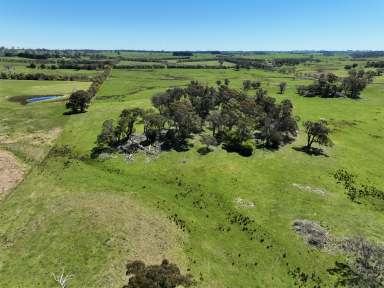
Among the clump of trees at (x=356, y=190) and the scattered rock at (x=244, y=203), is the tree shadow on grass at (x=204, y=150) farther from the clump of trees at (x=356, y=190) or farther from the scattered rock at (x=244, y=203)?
the clump of trees at (x=356, y=190)

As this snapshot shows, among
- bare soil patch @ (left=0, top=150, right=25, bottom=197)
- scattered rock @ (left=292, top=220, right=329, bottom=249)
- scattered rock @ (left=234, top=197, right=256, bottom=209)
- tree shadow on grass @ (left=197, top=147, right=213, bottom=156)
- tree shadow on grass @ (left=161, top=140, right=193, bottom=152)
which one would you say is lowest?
scattered rock @ (left=292, top=220, right=329, bottom=249)

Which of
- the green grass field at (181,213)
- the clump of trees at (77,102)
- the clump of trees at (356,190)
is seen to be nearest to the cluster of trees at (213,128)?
the green grass field at (181,213)

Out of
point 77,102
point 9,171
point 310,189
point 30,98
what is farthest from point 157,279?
point 30,98

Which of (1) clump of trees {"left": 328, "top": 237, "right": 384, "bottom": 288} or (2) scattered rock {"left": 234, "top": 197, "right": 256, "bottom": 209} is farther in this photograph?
(2) scattered rock {"left": 234, "top": 197, "right": 256, "bottom": 209}

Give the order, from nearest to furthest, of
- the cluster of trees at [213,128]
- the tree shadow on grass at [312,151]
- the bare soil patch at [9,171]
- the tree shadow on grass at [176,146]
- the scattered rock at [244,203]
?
the scattered rock at [244,203] < the bare soil patch at [9,171] < the tree shadow on grass at [176,146] < the tree shadow on grass at [312,151] < the cluster of trees at [213,128]

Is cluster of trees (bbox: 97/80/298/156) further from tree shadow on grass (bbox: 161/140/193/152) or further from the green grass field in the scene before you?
the green grass field

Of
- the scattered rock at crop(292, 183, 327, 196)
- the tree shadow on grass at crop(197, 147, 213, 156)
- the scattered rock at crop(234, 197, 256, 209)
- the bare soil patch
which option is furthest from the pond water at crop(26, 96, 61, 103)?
the scattered rock at crop(292, 183, 327, 196)
